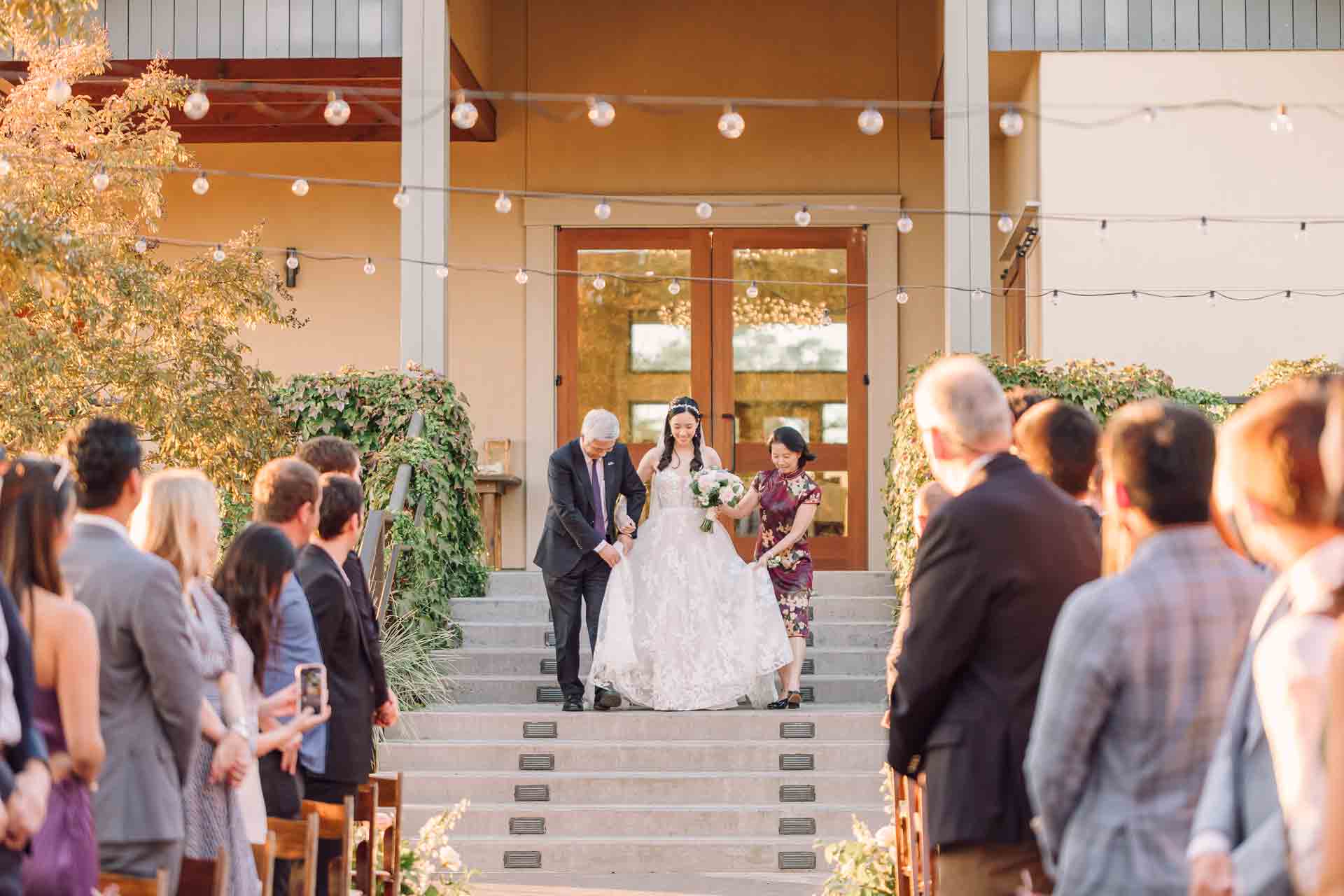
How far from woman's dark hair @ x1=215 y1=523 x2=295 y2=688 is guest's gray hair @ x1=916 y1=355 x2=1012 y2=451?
1.87 metres

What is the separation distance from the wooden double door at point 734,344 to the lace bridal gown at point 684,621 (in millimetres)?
5057

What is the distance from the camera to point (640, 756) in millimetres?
8805

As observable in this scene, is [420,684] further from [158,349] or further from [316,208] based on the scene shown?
[316,208]

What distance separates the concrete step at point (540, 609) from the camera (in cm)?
1072

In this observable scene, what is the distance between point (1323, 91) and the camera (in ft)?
39.8

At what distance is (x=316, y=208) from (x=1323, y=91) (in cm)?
851

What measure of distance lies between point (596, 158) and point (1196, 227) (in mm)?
5349

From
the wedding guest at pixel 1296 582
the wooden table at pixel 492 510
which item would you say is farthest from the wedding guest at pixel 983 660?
the wooden table at pixel 492 510

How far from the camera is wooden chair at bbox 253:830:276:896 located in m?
4.02

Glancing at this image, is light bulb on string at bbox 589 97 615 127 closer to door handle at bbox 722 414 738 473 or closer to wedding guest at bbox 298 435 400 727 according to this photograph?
wedding guest at bbox 298 435 400 727

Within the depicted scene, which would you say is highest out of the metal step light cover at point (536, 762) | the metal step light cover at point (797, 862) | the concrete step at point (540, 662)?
the concrete step at point (540, 662)

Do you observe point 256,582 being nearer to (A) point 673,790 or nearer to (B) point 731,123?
(A) point 673,790

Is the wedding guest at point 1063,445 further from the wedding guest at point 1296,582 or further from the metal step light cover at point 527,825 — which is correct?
the metal step light cover at point 527,825

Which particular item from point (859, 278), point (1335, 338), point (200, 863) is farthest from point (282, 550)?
point (859, 278)
